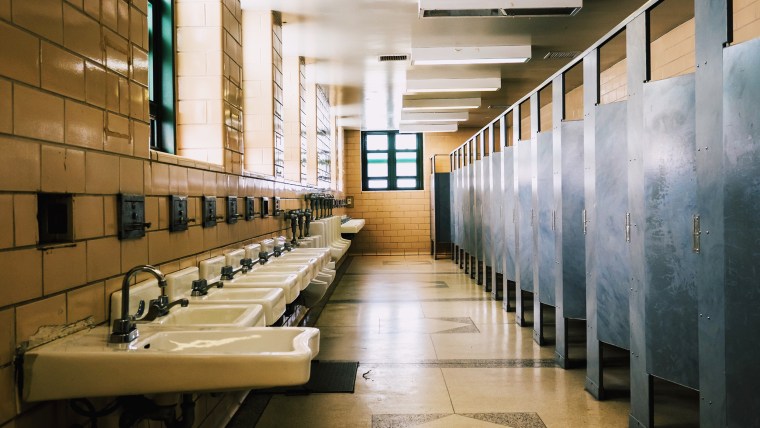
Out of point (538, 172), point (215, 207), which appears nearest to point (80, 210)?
point (215, 207)

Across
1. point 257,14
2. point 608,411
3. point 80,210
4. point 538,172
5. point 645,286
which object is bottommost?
point 608,411

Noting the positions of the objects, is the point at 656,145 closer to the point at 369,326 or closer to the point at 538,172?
the point at 538,172

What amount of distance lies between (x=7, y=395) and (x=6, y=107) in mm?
710

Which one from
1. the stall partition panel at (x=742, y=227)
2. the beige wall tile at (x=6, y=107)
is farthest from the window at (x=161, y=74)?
the stall partition panel at (x=742, y=227)

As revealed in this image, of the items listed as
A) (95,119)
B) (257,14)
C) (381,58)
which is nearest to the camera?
(95,119)

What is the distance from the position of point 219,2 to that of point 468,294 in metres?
4.74

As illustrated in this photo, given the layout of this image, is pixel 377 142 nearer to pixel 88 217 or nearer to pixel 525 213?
pixel 525 213

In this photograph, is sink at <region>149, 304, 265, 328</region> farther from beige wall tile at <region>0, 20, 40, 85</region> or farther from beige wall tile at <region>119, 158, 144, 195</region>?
beige wall tile at <region>0, 20, 40, 85</region>

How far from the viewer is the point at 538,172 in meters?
4.16

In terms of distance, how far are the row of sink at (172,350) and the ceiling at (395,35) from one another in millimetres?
3389

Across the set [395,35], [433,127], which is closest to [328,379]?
[395,35]

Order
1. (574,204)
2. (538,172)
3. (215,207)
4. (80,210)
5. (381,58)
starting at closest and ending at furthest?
1. (80,210)
2. (215,207)
3. (574,204)
4. (538,172)
5. (381,58)

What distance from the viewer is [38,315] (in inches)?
54.7

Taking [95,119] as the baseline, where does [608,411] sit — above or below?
below
